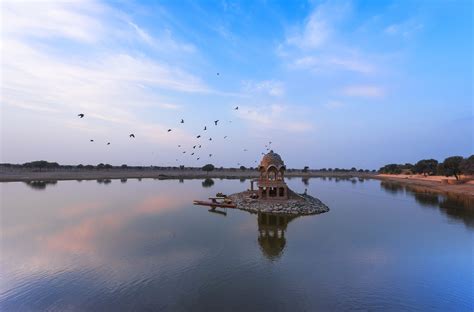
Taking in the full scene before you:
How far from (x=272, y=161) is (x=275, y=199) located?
566cm

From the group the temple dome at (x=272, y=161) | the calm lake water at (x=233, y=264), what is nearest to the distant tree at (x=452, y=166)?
the calm lake water at (x=233, y=264)

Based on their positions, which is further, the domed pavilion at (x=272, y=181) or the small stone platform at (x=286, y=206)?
the domed pavilion at (x=272, y=181)

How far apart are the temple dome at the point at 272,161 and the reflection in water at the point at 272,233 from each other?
8506 mm

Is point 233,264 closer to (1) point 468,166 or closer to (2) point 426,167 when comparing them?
(1) point 468,166

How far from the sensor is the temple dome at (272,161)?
42.6 m

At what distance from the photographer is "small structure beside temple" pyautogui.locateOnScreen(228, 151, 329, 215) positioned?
36.9m

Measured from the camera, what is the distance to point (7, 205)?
131ft

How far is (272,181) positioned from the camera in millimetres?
40812

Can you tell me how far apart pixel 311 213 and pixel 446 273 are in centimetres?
1940

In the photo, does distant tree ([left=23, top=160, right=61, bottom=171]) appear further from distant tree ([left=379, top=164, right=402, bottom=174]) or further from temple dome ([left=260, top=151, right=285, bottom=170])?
distant tree ([left=379, top=164, right=402, bottom=174])

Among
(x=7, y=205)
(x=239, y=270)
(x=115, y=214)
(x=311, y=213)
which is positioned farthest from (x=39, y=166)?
(x=239, y=270)

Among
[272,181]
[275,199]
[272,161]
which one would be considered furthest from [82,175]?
[275,199]

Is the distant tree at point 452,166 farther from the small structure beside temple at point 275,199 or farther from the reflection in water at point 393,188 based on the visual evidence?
the small structure beside temple at point 275,199

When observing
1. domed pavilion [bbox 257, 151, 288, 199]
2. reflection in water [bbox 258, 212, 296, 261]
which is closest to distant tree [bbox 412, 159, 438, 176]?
domed pavilion [bbox 257, 151, 288, 199]
